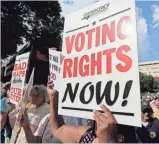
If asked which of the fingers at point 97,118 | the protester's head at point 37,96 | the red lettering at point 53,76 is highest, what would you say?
the red lettering at point 53,76

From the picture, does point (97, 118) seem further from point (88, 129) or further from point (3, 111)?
point (3, 111)

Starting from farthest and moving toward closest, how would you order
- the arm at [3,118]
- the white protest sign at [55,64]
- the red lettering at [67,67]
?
the arm at [3,118]
the white protest sign at [55,64]
the red lettering at [67,67]

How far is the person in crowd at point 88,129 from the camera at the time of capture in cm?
171

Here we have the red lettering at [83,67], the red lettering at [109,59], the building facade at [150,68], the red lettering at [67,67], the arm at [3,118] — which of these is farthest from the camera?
the arm at [3,118]

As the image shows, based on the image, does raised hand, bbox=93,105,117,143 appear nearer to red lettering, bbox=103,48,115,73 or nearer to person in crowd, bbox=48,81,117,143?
person in crowd, bbox=48,81,117,143

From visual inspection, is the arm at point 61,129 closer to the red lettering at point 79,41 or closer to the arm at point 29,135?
the arm at point 29,135

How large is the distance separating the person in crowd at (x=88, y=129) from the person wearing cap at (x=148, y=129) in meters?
0.54

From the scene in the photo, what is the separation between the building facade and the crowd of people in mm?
430

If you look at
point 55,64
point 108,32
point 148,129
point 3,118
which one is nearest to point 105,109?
point 108,32

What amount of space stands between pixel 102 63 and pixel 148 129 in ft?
4.58

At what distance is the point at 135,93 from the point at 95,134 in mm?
475

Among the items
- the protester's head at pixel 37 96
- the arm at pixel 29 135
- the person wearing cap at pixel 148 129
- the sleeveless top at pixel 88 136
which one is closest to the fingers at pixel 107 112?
the sleeveless top at pixel 88 136

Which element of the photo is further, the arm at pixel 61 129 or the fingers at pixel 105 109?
the arm at pixel 61 129

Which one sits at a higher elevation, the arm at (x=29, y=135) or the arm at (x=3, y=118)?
the arm at (x=3, y=118)
